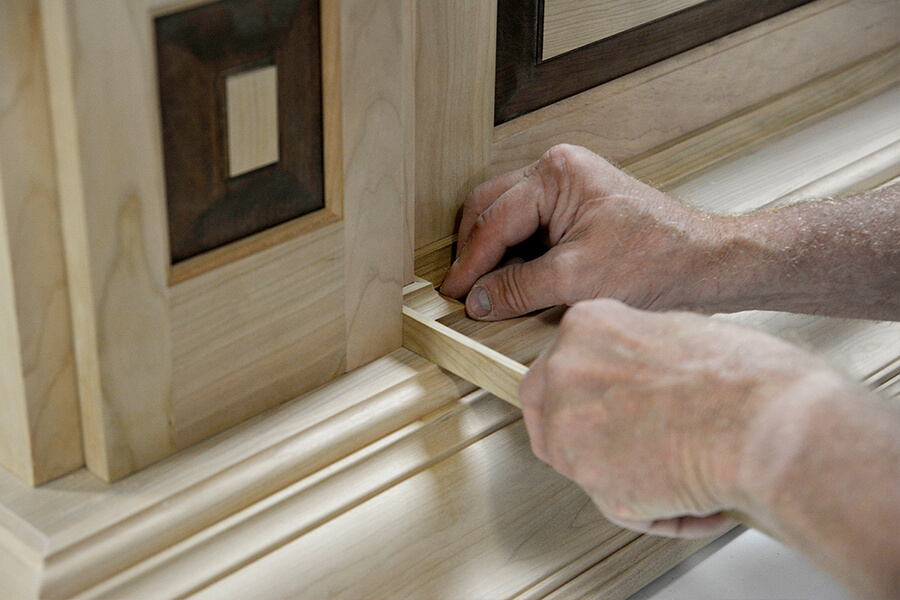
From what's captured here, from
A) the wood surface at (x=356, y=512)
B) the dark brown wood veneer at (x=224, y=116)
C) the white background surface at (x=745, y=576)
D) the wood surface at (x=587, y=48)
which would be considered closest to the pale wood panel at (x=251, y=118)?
the dark brown wood veneer at (x=224, y=116)

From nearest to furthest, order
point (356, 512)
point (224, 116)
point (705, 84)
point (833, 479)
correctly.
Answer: point (833, 479) < point (224, 116) < point (356, 512) < point (705, 84)

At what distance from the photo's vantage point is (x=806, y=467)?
26.2 inches

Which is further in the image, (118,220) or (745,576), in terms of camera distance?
(745,576)

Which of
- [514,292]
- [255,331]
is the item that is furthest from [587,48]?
[255,331]

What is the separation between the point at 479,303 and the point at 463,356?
0.12 meters

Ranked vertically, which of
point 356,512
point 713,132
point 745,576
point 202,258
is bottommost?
point 745,576

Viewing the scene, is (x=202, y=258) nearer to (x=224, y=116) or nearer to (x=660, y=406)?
(x=224, y=116)

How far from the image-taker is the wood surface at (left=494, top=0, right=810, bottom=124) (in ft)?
3.56

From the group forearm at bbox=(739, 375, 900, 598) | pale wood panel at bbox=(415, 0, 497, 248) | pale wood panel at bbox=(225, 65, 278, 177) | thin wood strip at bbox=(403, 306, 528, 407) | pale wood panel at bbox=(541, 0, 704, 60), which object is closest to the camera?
forearm at bbox=(739, 375, 900, 598)

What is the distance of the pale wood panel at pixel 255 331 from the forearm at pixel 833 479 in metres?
0.38

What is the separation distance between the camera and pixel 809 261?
109 centimetres

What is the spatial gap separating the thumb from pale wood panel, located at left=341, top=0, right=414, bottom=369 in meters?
0.10

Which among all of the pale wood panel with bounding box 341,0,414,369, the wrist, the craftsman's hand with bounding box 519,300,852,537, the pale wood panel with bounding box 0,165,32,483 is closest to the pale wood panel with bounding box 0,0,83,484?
the pale wood panel with bounding box 0,165,32,483

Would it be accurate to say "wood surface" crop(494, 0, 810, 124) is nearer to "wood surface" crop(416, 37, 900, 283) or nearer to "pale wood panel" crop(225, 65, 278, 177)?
"wood surface" crop(416, 37, 900, 283)
